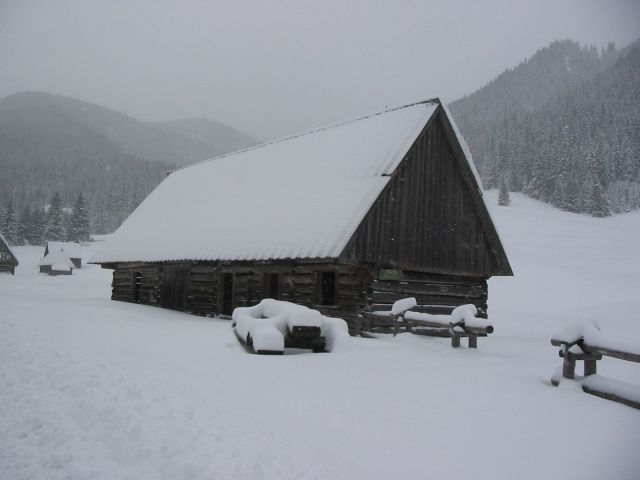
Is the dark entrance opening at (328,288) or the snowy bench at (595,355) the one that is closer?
the snowy bench at (595,355)

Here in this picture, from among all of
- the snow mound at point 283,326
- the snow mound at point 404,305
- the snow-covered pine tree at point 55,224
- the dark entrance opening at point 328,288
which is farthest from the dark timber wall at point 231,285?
the snow-covered pine tree at point 55,224

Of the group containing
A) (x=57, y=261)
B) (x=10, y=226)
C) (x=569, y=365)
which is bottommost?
(x=569, y=365)

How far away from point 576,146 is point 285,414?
110134 mm

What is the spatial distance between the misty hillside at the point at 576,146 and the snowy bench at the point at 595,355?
83.9 metres

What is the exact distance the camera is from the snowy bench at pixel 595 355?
6031 mm

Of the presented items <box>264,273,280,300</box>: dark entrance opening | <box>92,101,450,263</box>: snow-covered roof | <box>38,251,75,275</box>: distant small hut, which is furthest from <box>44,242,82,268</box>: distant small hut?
<box>264,273,280,300</box>: dark entrance opening

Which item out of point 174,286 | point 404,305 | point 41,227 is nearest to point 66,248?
point 41,227

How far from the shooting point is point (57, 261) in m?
61.9

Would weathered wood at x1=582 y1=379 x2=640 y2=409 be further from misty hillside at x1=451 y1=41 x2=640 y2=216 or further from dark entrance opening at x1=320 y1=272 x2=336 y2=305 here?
misty hillside at x1=451 y1=41 x2=640 y2=216

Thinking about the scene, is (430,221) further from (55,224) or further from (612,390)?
(55,224)

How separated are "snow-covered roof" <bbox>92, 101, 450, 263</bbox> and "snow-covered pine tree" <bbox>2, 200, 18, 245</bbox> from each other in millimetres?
68497

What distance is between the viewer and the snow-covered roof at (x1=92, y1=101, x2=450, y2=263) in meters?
14.3

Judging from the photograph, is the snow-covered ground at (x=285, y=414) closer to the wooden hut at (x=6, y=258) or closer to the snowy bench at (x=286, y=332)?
the snowy bench at (x=286, y=332)

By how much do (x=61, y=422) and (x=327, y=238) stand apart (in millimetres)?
9651
